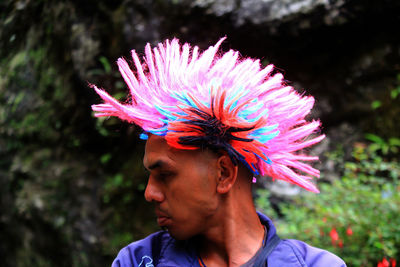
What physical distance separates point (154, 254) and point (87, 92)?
2768 millimetres

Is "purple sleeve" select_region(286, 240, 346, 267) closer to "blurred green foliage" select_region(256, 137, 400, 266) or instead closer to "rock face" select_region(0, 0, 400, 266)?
"blurred green foliage" select_region(256, 137, 400, 266)

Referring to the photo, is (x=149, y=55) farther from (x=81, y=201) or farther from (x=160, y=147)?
(x=81, y=201)

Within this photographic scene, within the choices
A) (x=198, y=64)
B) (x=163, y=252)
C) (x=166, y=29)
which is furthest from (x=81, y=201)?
(x=198, y=64)

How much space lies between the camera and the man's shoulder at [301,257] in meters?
1.82

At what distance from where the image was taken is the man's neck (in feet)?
6.20

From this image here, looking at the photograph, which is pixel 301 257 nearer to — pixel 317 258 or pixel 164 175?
pixel 317 258

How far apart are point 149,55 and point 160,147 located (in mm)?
492

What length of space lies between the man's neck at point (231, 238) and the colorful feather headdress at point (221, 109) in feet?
0.72

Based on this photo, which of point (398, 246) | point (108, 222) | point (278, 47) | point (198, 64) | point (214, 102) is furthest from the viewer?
point (278, 47)

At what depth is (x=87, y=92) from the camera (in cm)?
437

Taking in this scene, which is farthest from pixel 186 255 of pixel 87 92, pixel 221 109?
pixel 87 92

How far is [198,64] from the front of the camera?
6.20 ft

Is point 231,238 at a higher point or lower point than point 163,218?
lower

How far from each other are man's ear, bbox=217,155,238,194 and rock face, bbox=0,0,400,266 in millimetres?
2738
